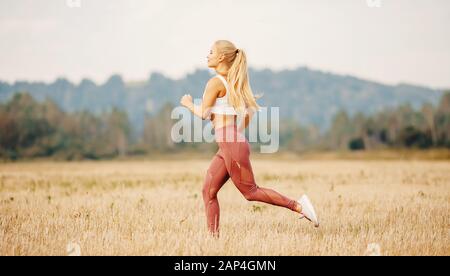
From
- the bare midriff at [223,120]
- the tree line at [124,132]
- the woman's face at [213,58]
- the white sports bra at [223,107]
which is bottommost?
the tree line at [124,132]

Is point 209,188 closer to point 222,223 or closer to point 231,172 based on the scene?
point 231,172

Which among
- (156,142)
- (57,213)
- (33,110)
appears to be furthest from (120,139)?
(57,213)

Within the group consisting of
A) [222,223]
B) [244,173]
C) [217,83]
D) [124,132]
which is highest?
[217,83]

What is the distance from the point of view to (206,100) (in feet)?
25.2

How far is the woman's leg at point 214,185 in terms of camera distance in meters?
7.93

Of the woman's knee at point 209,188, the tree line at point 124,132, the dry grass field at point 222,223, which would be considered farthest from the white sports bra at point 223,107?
the tree line at point 124,132

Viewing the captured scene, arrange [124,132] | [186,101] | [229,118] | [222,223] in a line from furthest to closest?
[124,132], [222,223], [229,118], [186,101]

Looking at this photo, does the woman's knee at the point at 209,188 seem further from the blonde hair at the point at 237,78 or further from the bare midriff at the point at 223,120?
the blonde hair at the point at 237,78

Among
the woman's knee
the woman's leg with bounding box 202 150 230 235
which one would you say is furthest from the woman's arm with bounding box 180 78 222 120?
the woman's knee

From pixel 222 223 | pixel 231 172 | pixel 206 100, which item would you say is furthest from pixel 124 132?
pixel 206 100

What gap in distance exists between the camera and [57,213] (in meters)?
11.2

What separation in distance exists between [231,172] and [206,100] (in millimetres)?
896

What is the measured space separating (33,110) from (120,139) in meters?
13.1
